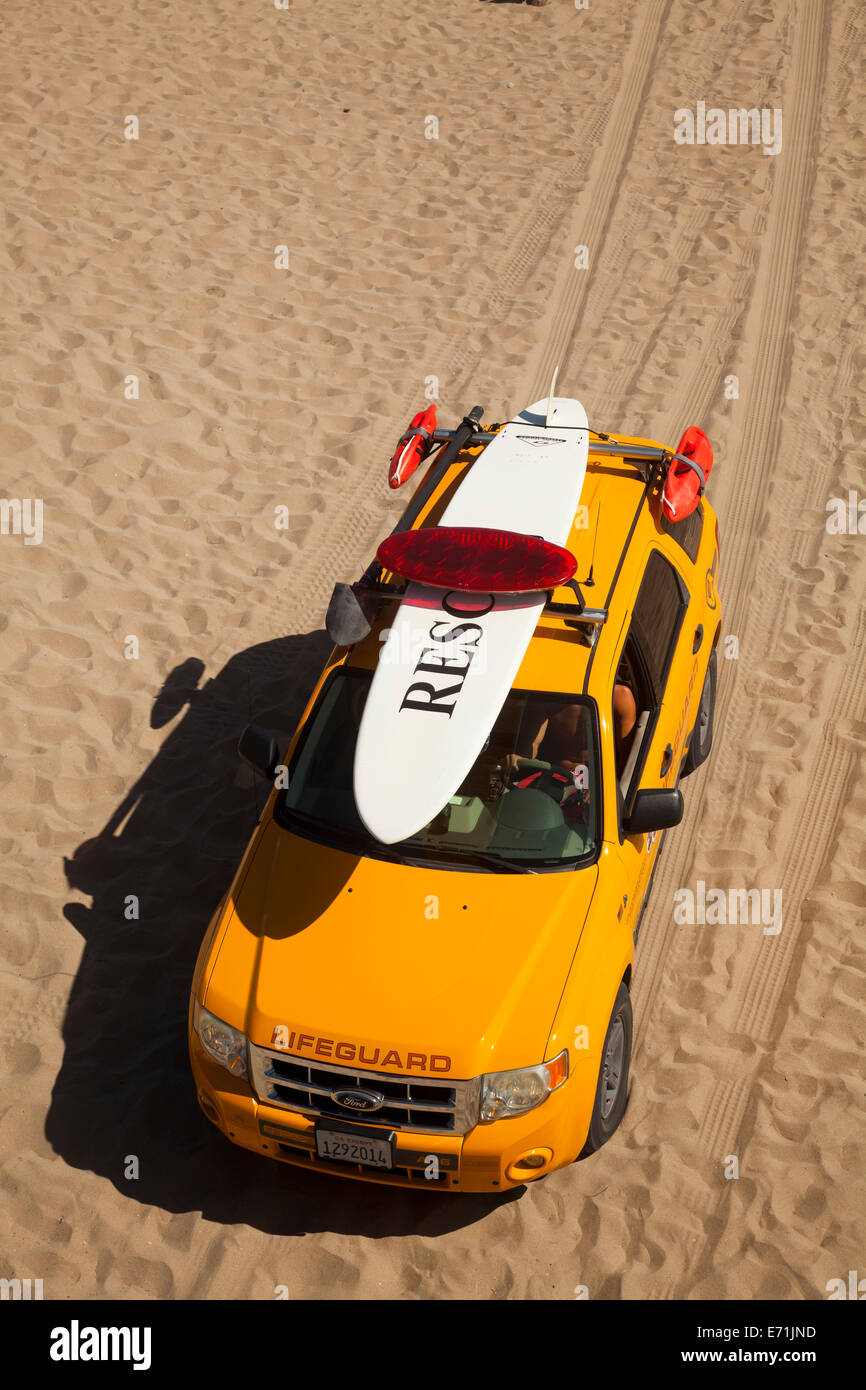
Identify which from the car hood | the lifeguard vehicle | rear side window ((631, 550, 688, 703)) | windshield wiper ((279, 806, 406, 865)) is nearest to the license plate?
the lifeguard vehicle

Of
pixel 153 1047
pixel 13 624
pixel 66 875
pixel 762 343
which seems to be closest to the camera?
pixel 153 1047

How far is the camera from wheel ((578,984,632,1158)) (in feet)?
16.6

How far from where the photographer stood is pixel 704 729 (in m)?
7.41

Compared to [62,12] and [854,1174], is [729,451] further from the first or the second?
[62,12]

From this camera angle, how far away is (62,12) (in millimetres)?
15008

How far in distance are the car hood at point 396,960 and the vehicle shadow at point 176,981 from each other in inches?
43.0

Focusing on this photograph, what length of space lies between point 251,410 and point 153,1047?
6.10 meters

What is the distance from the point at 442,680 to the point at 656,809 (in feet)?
3.71

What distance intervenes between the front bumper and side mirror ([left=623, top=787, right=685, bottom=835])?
3.82 feet

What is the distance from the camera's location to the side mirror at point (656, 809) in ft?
17.1

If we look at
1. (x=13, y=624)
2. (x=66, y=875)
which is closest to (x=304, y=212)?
(x=13, y=624)

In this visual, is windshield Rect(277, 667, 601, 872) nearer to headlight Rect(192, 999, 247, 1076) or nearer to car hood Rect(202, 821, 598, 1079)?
car hood Rect(202, 821, 598, 1079)

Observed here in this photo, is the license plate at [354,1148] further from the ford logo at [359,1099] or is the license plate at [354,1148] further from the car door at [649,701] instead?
the car door at [649,701]

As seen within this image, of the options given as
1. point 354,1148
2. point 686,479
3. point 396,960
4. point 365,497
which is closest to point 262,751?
point 396,960
